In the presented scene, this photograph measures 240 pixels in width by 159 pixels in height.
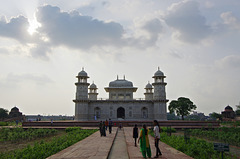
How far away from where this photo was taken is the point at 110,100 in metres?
39.1

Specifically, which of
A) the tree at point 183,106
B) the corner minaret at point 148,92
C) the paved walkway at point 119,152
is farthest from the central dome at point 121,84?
the paved walkway at point 119,152

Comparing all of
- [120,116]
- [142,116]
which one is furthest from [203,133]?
[120,116]

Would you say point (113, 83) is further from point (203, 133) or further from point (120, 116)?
point (203, 133)

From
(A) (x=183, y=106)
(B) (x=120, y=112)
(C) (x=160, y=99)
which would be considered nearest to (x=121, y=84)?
(B) (x=120, y=112)

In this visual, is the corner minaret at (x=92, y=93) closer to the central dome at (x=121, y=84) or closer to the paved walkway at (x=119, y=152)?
the central dome at (x=121, y=84)

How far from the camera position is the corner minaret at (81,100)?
3700 centimetres

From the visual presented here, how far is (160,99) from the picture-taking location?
3747cm

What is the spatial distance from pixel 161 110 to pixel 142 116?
13.8ft

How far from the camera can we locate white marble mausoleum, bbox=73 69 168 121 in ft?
123

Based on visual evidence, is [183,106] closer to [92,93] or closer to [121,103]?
[121,103]

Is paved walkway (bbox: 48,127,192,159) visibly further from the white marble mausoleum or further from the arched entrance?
the arched entrance

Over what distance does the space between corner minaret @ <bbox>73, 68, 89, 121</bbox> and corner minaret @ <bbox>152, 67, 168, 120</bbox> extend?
13.3 m

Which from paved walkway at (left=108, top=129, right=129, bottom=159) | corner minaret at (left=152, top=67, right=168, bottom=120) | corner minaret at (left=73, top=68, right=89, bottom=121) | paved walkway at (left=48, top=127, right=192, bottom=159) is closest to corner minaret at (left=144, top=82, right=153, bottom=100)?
corner minaret at (left=152, top=67, right=168, bottom=120)

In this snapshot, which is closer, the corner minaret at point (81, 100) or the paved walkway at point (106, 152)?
the paved walkway at point (106, 152)
